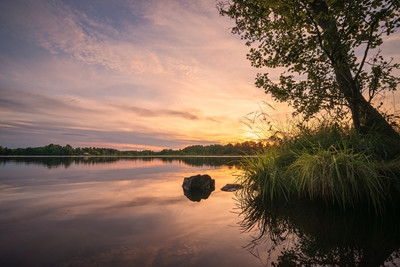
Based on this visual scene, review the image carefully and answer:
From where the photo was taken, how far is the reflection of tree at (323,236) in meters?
2.04

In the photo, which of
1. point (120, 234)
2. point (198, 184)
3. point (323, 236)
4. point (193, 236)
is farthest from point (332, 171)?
point (198, 184)

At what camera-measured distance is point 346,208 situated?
367cm

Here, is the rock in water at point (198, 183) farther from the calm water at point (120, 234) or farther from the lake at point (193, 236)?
the lake at point (193, 236)

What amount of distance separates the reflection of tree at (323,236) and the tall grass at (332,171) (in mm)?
311

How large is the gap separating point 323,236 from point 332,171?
1.48 metres

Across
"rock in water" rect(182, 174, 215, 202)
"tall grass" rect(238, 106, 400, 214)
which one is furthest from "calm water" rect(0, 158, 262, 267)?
"rock in water" rect(182, 174, 215, 202)

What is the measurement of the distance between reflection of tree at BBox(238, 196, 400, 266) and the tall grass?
0.31 m

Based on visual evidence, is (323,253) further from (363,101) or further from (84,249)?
(363,101)

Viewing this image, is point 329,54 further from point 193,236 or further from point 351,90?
point 193,236

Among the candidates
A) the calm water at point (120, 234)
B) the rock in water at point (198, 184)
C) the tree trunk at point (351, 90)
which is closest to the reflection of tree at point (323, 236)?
the calm water at point (120, 234)

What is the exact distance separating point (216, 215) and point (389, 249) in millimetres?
2294

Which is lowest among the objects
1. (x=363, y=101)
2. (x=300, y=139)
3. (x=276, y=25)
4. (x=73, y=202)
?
(x=73, y=202)

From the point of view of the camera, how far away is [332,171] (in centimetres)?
367

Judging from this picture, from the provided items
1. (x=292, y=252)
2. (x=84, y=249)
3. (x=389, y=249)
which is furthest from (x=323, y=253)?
(x=84, y=249)
